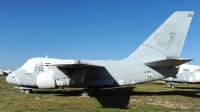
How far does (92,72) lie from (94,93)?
2306mm

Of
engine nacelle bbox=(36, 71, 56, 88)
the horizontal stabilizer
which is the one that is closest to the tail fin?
the horizontal stabilizer

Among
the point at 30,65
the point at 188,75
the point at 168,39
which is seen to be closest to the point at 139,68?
the point at 168,39

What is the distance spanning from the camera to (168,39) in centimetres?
1455

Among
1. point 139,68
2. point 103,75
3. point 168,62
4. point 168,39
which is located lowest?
point 103,75

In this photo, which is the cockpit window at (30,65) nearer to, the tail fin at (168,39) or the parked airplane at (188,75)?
the tail fin at (168,39)

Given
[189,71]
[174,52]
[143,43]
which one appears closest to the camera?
[174,52]

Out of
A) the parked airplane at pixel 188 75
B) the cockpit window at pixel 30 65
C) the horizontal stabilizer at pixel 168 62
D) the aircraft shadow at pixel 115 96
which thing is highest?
the cockpit window at pixel 30 65

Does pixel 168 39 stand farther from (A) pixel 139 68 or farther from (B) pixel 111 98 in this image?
(B) pixel 111 98

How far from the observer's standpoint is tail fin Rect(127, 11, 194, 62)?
46.8 feet

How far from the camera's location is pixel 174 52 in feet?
47.1

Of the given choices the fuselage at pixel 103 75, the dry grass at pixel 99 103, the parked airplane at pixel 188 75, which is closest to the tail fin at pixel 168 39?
the fuselage at pixel 103 75

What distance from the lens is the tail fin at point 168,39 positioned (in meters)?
14.2

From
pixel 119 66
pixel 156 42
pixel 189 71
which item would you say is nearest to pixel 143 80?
pixel 119 66

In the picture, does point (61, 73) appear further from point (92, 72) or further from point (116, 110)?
point (116, 110)
